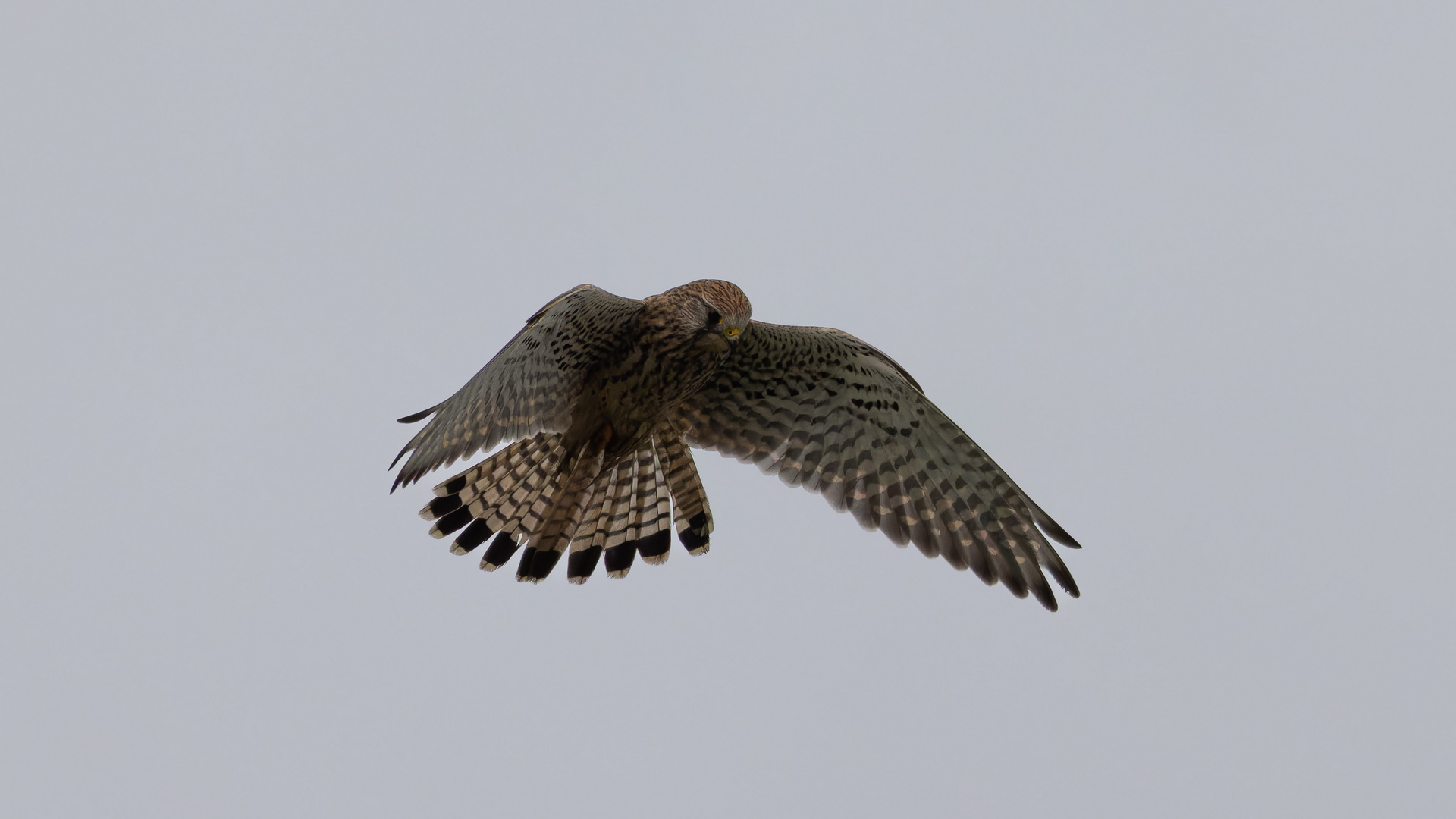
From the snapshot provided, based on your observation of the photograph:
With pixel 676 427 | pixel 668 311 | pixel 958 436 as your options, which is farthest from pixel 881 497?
pixel 668 311

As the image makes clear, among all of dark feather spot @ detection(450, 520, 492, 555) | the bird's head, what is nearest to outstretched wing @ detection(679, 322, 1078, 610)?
the bird's head

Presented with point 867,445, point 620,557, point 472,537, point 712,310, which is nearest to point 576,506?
point 620,557

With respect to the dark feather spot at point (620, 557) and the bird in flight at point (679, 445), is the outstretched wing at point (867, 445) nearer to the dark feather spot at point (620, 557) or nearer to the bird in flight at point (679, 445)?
the bird in flight at point (679, 445)

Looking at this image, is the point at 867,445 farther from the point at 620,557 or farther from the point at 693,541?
the point at 620,557

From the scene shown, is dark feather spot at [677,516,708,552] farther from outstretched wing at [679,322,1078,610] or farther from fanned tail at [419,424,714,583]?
outstretched wing at [679,322,1078,610]

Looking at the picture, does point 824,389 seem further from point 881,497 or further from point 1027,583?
point 1027,583

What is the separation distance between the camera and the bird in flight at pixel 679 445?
17.9ft

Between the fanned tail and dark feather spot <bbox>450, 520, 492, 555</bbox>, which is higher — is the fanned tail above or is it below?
above

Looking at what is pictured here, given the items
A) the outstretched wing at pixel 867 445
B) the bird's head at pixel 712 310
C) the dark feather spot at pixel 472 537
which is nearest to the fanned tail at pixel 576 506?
the dark feather spot at pixel 472 537

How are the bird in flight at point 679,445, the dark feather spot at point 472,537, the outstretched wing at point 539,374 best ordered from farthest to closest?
the dark feather spot at point 472,537
the bird in flight at point 679,445
the outstretched wing at point 539,374

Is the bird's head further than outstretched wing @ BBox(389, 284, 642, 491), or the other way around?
outstretched wing @ BBox(389, 284, 642, 491)

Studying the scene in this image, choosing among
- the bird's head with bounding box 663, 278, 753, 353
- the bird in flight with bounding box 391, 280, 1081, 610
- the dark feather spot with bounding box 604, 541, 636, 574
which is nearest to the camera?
the bird's head with bounding box 663, 278, 753, 353

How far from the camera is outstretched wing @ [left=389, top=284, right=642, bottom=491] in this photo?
5.32 meters

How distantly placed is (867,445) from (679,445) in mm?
950
